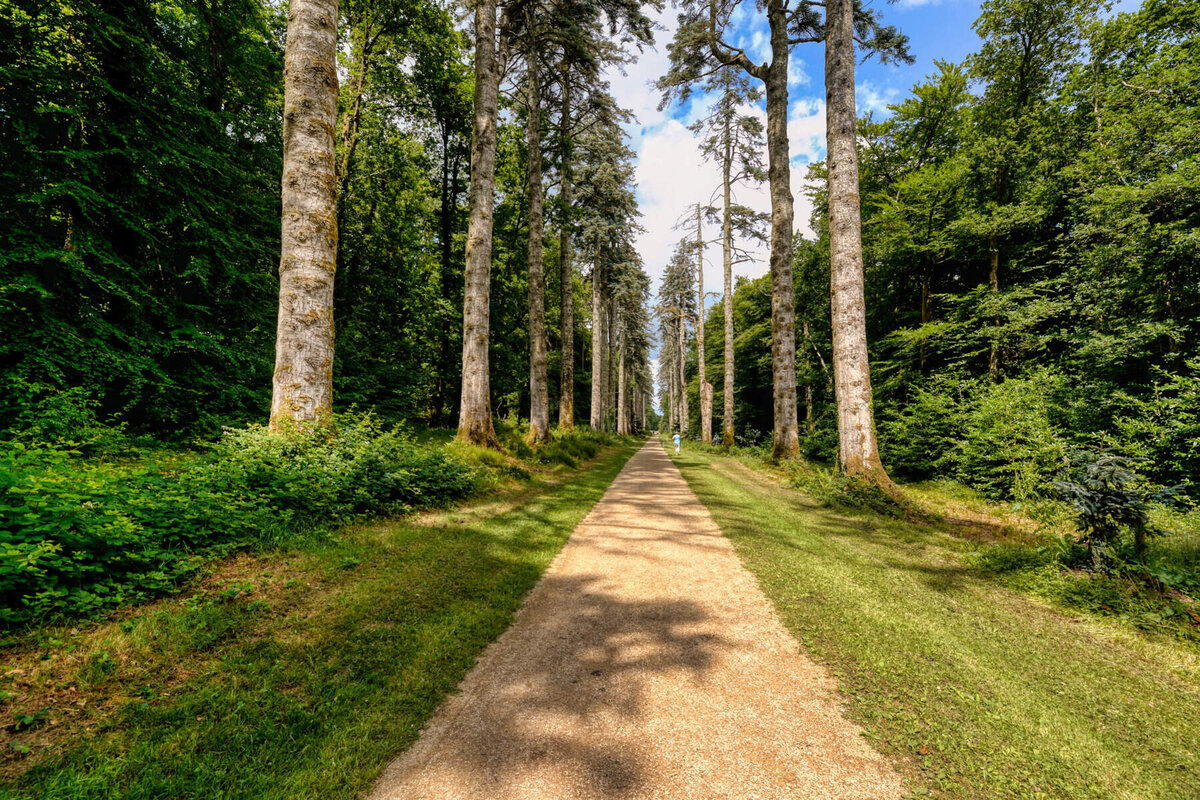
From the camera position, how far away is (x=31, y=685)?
2.14m

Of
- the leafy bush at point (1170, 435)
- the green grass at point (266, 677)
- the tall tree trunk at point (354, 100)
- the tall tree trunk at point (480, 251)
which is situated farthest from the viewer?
the tall tree trunk at point (354, 100)

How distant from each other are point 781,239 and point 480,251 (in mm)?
10438

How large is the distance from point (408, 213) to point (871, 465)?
1880cm

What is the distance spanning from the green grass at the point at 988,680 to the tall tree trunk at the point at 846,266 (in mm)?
3618

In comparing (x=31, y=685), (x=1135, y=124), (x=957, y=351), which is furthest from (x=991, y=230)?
(x=31, y=685)

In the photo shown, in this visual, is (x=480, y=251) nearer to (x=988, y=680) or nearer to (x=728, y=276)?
(x=988, y=680)

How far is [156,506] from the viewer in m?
3.49

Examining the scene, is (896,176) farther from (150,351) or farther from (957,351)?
(150,351)

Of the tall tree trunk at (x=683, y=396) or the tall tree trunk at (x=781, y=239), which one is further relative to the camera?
the tall tree trunk at (x=683, y=396)

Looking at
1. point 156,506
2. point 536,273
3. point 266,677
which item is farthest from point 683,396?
point 266,677

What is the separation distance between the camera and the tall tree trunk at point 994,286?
12023mm

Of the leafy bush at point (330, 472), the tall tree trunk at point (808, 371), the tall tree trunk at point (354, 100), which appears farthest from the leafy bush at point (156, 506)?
the tall tree trunk at point (808, 371)

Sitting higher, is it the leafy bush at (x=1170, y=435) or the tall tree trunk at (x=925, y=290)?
the tall tree trunk at (x=925, y=290)

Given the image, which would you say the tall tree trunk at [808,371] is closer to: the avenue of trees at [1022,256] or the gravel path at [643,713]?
the avenue of trees at [1022,256]
